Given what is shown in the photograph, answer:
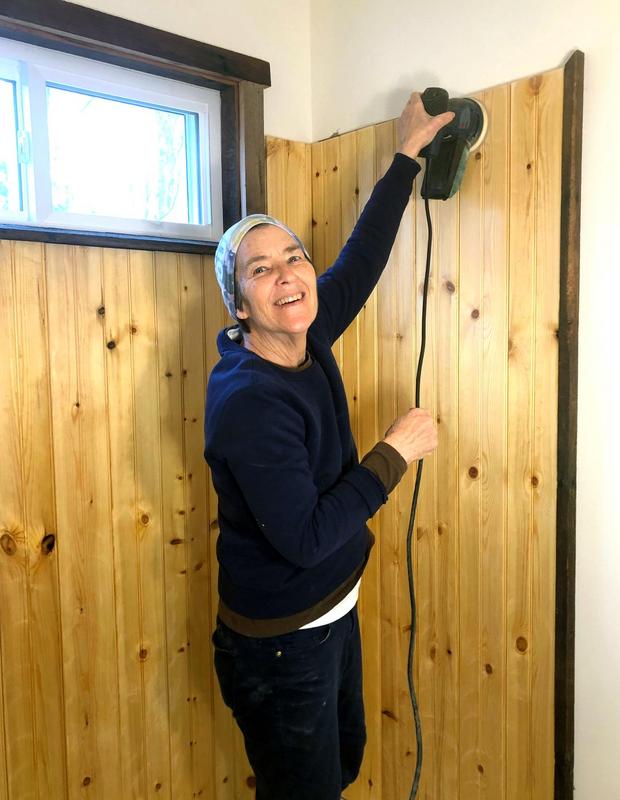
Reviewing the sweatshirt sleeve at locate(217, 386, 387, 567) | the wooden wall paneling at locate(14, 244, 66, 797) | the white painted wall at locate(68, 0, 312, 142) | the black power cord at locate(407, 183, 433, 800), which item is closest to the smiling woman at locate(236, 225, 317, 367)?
the sweatshirt sleeve at locate(217, 386, 387, 567)

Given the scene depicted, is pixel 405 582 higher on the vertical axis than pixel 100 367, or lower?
lower

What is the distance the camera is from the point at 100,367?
152cm

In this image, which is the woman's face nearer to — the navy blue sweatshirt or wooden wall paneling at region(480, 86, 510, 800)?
the navy blue sweatshirt

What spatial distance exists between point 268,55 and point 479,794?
1.90m

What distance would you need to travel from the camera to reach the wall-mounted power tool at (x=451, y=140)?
1401 millimetres

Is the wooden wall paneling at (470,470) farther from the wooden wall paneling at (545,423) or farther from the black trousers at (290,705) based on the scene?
the black trousers at (290,705)

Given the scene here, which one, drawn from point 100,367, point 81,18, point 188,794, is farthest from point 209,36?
point 188,794

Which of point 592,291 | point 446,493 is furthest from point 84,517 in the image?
point 592,291

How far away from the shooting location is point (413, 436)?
51.8 inches

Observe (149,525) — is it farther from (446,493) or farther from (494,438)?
(494,438)

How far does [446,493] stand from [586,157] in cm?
77

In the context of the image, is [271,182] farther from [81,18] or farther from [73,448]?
[73,448]

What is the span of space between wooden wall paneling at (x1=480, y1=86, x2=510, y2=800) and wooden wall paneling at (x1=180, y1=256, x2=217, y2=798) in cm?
69

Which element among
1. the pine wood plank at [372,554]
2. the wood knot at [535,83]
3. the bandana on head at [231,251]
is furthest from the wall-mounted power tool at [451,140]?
the bandana on head at [231,251]
